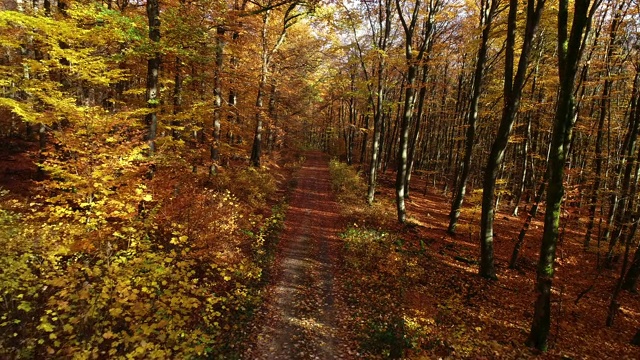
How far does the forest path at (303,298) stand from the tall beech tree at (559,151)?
489 centimetres

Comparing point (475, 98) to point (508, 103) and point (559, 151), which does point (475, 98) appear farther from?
point (559, 151)

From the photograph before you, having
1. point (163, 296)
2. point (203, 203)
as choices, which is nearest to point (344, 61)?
point (203, 203)

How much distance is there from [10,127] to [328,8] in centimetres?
2168

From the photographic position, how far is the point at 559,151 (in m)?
7.10

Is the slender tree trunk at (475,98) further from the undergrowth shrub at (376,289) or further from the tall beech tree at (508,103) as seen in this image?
the undergrowth shrub at (376,289)

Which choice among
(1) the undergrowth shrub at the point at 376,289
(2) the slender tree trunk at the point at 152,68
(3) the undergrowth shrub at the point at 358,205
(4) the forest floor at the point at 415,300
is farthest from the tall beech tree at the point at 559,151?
(2) the slender tree trunk at the point at 152,68

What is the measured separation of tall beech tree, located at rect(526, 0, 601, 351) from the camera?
6676 millimetres

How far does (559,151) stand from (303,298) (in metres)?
7.56

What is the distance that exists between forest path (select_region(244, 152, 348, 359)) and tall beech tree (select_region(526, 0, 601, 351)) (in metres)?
4.89

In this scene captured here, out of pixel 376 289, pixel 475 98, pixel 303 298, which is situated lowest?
pixel 303 298

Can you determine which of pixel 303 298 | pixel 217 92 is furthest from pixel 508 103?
pixel 217 92

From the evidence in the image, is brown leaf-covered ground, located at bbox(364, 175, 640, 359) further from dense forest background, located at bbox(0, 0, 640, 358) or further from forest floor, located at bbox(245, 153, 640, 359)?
dense forest background, located at bbox(0, 0, 640, 358)

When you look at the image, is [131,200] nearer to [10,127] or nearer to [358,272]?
[358,272]

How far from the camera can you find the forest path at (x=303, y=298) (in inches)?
284
